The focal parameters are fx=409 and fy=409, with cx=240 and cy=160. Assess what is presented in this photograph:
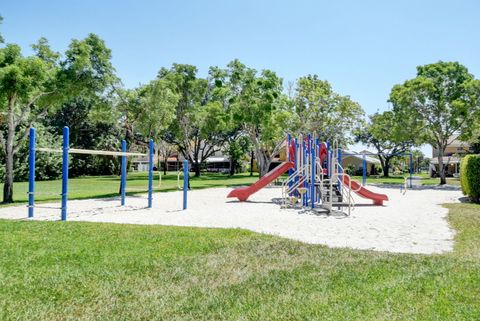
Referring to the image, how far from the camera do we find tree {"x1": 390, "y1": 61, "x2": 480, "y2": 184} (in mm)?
29016

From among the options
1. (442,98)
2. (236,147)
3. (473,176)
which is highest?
(442,98)

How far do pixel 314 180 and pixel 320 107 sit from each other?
22612mm

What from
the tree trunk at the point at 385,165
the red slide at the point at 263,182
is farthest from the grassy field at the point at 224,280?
the tree trunk at the point at 385,165

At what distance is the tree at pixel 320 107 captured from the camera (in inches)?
1425

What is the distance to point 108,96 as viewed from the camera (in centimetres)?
1981

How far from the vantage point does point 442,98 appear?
29812 millimetres

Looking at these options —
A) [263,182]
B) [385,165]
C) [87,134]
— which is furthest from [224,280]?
[385,165]

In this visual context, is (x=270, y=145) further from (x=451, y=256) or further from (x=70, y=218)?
(x=451, y=256)

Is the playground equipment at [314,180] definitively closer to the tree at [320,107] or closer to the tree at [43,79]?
the tree at [43,79]

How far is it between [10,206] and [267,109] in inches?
771

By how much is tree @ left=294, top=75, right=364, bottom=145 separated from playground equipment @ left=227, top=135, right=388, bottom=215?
756 inches

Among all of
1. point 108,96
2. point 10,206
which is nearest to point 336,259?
point 10,206

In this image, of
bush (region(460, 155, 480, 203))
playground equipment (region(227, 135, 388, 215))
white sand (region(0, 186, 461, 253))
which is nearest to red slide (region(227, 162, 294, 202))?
playground equipment (region(227, 135, 388, 215))

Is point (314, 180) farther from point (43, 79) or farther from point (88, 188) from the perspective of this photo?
A: point (88, 188)
